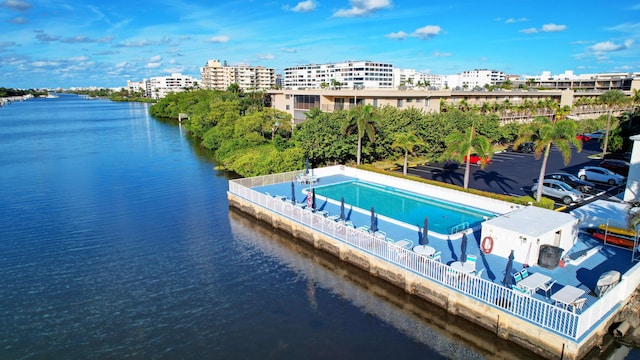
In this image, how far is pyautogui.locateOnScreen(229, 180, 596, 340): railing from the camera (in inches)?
553

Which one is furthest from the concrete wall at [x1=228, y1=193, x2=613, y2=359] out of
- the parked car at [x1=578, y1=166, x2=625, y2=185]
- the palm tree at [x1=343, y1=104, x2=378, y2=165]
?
the parked car at [x1=578, y1=166, x2=625, y2=185]

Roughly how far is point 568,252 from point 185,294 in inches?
746

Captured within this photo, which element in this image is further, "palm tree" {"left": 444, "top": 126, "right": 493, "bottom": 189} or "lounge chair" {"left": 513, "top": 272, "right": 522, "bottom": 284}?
"palm tree" {"left": 444, "top": 126, "right": 493, "bottom": 189}

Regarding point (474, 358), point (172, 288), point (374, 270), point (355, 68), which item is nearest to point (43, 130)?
point (172, 288)

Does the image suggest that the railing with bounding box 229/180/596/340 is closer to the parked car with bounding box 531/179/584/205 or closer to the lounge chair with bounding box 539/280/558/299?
the lounge chair with bounding box 539/280/558/299

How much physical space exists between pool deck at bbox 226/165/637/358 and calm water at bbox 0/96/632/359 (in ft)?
10.2

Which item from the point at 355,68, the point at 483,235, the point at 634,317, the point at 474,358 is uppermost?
the point at 355,68

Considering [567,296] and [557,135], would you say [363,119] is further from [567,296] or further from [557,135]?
[567,296]

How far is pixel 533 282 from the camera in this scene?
52.2ft

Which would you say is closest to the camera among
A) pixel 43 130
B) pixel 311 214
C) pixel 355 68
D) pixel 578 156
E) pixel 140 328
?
pixel 140 328

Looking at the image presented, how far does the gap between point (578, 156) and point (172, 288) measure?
157 ft

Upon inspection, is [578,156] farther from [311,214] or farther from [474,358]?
[474,358]

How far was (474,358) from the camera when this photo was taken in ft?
49.9

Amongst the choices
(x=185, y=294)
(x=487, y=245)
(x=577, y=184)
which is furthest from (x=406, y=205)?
(x=185, y=294)
